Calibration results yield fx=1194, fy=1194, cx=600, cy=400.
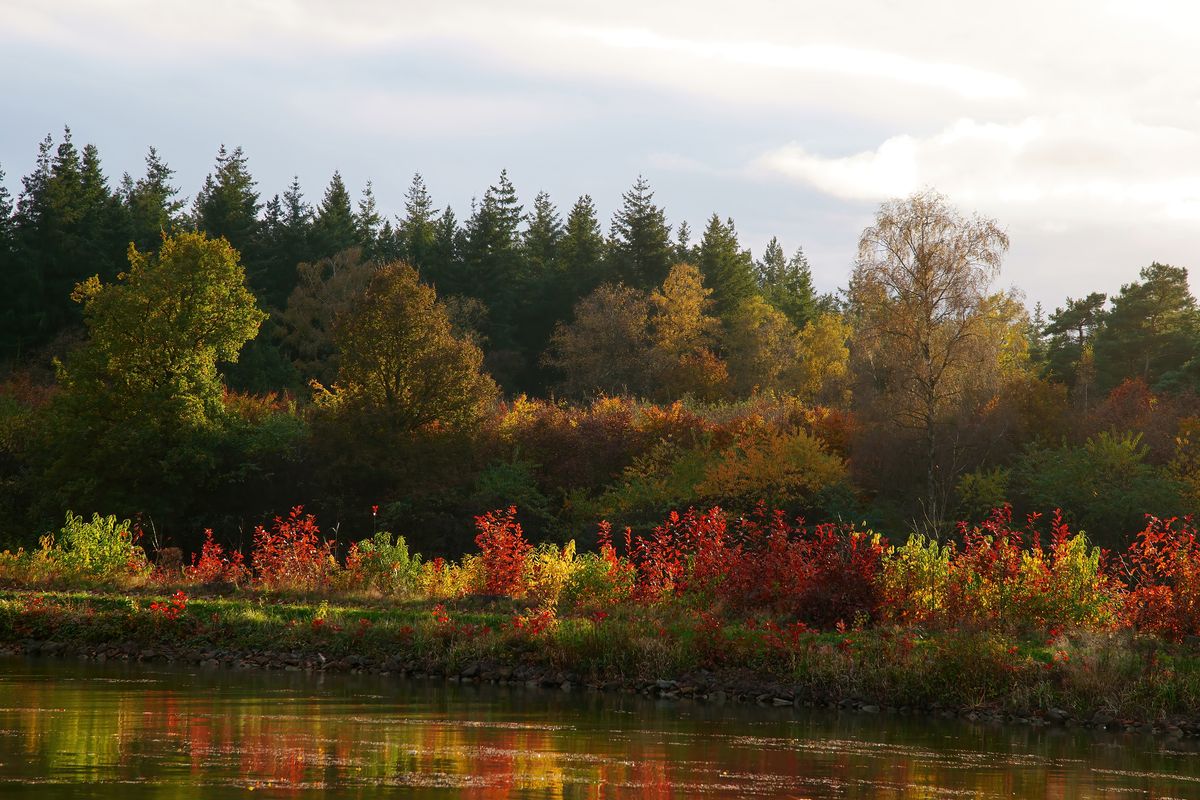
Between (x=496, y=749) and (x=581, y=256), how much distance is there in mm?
59941

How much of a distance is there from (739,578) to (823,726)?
4.71m

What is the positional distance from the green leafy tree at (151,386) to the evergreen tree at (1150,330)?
3421cm

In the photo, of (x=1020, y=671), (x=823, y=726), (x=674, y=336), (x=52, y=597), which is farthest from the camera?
(x=674, y=336)

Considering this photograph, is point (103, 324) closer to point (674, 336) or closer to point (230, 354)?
point (230, 354)

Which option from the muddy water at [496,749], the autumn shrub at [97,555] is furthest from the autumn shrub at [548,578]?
the autumn shrub at [97,555]

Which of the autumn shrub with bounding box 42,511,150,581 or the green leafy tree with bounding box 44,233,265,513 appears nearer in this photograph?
the autumn shrub with bounding box 42,511,150,581

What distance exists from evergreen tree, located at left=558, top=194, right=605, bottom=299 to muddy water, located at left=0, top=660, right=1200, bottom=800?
52335 mm

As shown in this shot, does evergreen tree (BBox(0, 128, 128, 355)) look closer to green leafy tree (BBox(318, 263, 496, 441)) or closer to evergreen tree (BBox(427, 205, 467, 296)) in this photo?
evergreen tree (BBox(427, 205, 467, 296))

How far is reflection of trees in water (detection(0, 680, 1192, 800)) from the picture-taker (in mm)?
10047

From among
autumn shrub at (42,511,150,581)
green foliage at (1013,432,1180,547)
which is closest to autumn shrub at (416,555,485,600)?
autumn shrub at (42,511,150,581)

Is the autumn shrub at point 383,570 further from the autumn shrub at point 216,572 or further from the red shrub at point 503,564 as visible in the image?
the autumn shrub at point 216,572

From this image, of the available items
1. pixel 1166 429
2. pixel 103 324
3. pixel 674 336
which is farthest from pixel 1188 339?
pixel 103 324

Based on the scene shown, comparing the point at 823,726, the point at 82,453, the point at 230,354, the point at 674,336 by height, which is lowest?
the point at 823,726

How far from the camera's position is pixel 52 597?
20359mm
